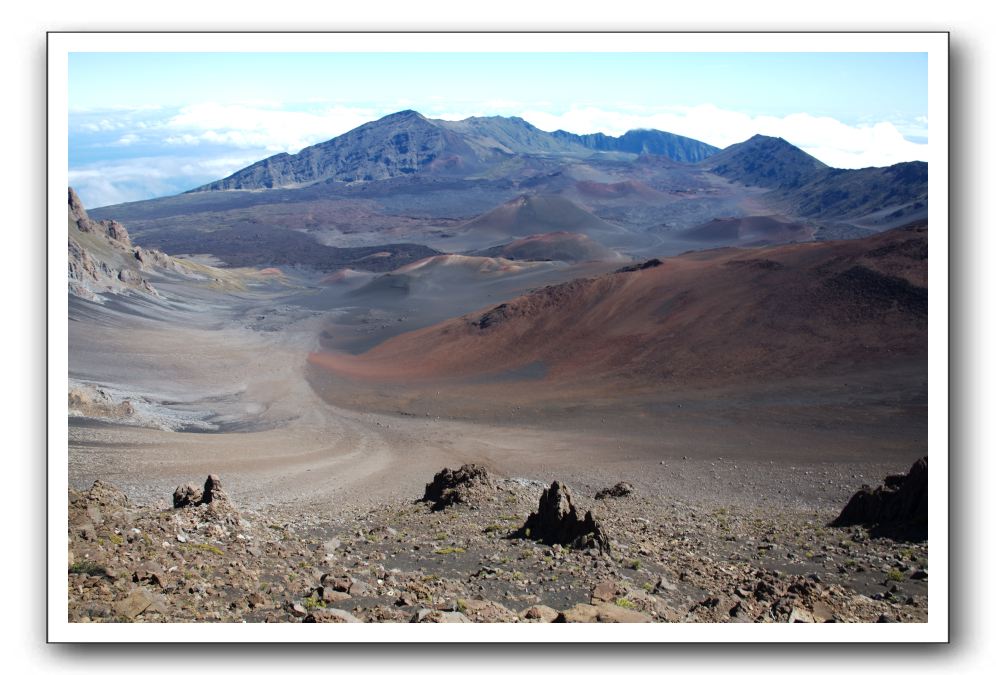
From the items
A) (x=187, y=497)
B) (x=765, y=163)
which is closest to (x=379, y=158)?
(x=765, y=163)

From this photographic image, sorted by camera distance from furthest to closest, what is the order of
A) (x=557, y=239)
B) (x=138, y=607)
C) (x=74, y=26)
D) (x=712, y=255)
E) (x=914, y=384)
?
(x=557, y=239)
(x=712, y=255)
(x=914, y=384)
(x=74, y=26)
(x=138, y=607)

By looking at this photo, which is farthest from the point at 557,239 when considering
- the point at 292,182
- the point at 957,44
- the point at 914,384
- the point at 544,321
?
the point at 292,182

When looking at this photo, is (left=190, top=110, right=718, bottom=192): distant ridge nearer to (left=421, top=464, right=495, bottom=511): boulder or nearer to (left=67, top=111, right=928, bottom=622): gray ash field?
(left=67, top=111, right=928, bottom=622): gray ash field

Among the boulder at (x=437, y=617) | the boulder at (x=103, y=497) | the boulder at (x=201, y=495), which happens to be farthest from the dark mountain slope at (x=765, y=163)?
the boulder at (x=437, y=617)

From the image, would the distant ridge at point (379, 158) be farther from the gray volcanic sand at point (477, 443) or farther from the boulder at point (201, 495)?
the boulder at point (201, 495)

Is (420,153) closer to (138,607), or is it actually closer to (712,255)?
(712,255)

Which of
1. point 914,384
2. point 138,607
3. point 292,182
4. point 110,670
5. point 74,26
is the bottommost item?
point 110,670
